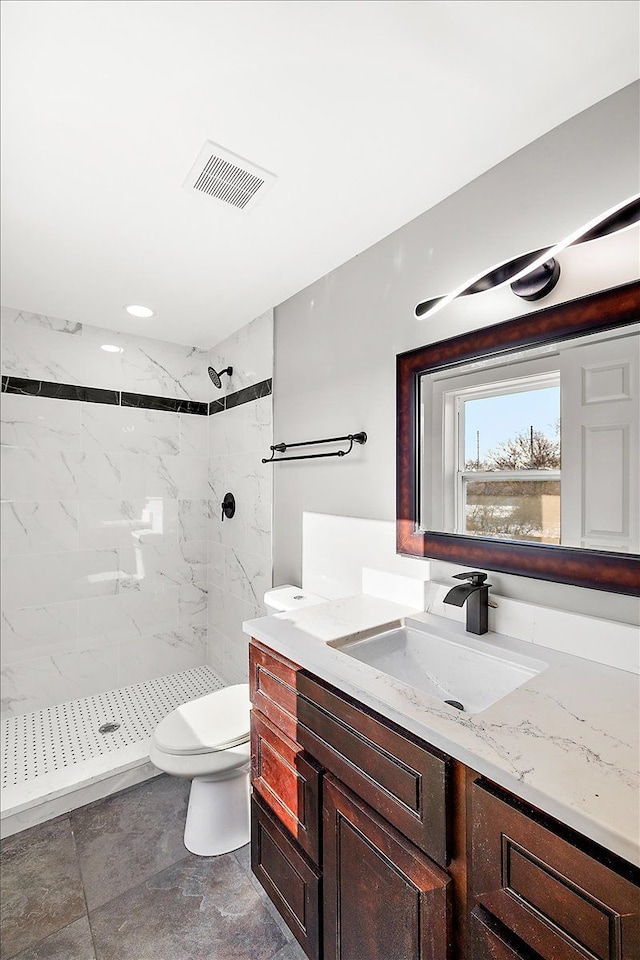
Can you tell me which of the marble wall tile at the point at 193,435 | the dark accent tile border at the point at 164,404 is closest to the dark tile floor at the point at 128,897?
the marble wall tile at the point at 193,435

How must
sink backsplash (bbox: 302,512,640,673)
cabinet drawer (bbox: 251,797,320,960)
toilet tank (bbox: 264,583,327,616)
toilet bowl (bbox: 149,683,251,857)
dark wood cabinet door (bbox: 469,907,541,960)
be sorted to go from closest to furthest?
1. dark wood cabinet door (bbox: 469,907,541,960)
2. sink backsplash (bbox: 302,512,640,673)
3. cabinet drawer (bbox: 251,797,320,960)
4. toilet bowl (bbox: 149,683,251,857)
5. toilet tank (bbox: 264,583,327,616)

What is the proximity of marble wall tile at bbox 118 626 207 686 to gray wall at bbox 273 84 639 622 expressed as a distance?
1173 mm

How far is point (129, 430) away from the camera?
2.97 meters

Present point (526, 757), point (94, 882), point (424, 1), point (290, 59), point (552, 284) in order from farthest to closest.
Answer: point (94, 882) < point (552, 284) < point (290, 59) < point (424, 1) < point (526, 757)

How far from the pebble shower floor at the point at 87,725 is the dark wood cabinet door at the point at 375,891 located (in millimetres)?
1472

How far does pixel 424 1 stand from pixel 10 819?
2.97 metres

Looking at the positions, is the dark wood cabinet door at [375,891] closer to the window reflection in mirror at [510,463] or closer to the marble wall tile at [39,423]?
the window reflection in mirror at [510,463]

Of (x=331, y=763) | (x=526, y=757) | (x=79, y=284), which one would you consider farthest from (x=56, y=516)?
(x=526, y=757)

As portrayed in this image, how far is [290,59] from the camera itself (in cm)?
109

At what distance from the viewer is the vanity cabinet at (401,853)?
688 mm

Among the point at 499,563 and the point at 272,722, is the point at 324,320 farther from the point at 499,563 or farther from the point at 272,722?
the point at 272,722

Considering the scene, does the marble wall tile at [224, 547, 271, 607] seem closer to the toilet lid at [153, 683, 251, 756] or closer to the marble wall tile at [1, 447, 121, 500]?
the toilet lid at [153, 683, 251, 756]

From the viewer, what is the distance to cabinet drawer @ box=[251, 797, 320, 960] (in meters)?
1.25

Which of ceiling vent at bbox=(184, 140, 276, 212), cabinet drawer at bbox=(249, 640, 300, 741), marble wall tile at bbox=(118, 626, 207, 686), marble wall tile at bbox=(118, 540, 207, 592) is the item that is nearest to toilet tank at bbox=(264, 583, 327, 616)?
cabinet drawer at bbox=(249, 640, 300, 741)
